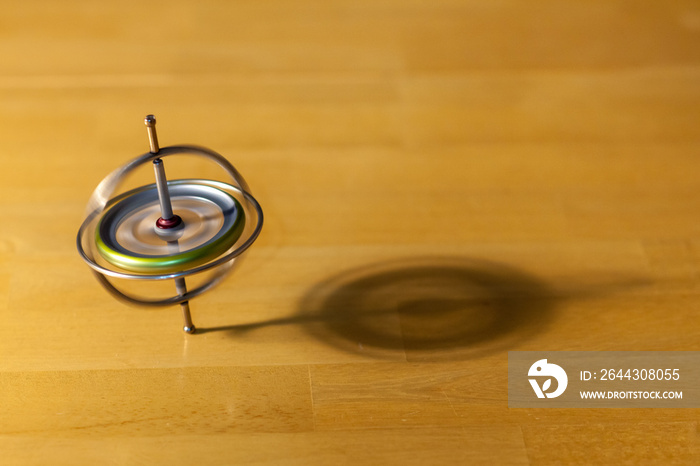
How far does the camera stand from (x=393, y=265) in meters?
1.05

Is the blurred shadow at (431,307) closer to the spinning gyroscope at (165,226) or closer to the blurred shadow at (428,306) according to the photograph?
the blurred shadow at (428,306)

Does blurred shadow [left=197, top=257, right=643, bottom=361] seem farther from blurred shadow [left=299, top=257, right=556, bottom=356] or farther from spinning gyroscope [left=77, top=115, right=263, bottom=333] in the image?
spinning gyroscope [left=77, top=115, right=263, bottom=333]

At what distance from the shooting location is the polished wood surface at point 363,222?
0.81m

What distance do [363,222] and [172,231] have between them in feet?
1.22

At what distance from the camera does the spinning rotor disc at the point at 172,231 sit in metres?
0.76

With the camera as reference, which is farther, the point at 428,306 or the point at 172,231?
the point at 428,306

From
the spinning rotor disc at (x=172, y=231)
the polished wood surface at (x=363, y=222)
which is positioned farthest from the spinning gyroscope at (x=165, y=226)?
the polished wood surface at (x=363, y=222)

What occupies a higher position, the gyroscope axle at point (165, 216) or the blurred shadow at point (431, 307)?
the gyroscope axle at point (165, 216)

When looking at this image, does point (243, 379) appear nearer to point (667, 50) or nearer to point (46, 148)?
point (46, 148)

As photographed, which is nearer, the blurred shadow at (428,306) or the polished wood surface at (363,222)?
the polished wood surface at (363,222)

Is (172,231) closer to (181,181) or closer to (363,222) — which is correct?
(181,181)

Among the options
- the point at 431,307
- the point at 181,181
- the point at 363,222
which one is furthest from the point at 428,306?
the point at 181,181

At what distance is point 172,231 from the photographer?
32.0 inches

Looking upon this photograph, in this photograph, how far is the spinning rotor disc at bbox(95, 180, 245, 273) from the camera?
2.50 ft
